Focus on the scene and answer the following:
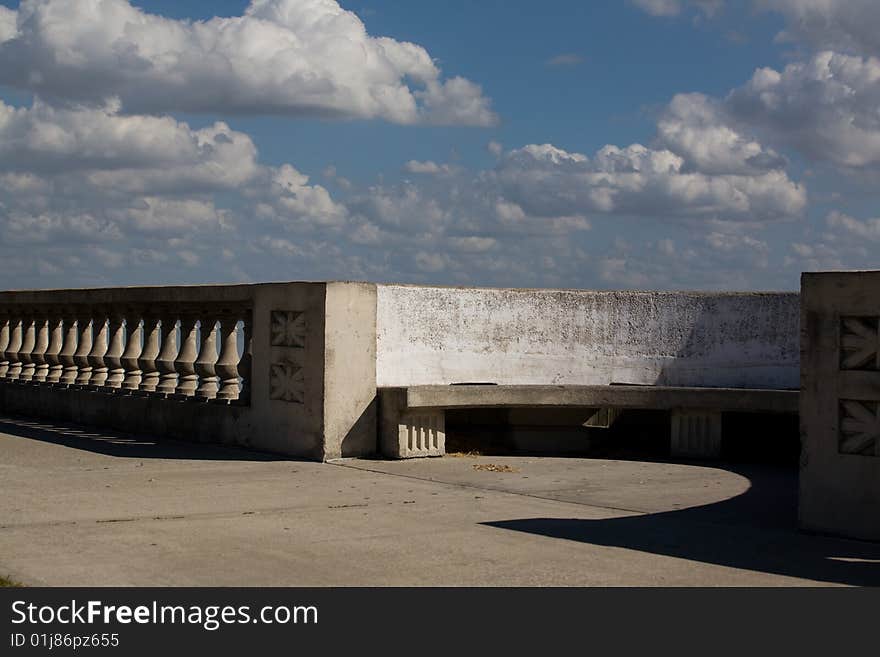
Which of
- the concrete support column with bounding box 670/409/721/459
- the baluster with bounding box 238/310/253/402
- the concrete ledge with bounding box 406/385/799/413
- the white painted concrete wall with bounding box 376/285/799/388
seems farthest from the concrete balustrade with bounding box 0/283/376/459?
the concrete support column with bounding box 670/409/721/459

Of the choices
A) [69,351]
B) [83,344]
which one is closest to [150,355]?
[83,344]

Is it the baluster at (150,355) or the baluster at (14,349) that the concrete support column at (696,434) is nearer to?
the baluster at (150,355)

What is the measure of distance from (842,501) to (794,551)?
0.60m

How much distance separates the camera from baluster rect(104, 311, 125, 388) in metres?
12.3

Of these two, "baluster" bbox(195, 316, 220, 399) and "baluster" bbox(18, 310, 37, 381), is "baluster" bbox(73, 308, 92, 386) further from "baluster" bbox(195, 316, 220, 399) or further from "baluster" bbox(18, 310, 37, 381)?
"baluster" bbox(195, 316, 220, 399)

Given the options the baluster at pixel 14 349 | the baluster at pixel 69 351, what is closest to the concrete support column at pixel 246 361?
the baluster at pixel 69 351

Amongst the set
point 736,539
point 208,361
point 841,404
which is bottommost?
point 736,539

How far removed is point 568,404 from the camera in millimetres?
10133

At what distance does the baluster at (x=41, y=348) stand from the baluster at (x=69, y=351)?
489mm

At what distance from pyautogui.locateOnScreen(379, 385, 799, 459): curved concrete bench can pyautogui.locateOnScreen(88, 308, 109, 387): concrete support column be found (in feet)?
13.7

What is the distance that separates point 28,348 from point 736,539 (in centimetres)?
1055

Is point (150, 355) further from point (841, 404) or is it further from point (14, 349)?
point (841, 404)

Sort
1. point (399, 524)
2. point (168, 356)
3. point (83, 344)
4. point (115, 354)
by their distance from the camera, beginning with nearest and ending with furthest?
point (399, 524) → point (168, 356) → point (115, 354) → point (83, 344)
